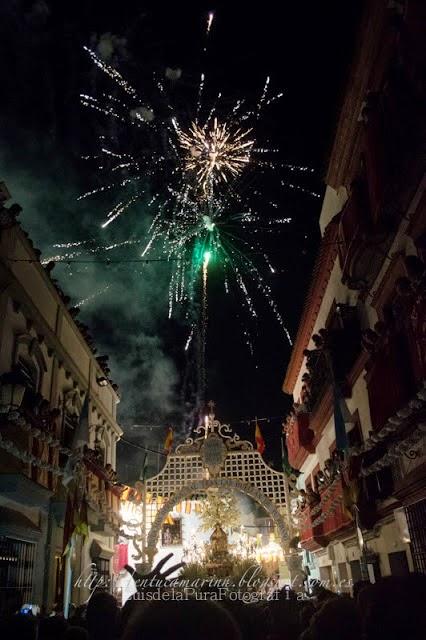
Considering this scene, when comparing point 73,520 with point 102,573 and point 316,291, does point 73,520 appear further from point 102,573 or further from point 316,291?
point 316,291

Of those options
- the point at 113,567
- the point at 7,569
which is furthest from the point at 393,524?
the point at 113,567

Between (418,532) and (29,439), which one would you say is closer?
(418,532)

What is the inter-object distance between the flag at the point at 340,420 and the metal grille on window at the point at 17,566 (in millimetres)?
7565

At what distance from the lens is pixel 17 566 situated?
12.2 m

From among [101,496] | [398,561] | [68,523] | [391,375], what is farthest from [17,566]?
[391,375]

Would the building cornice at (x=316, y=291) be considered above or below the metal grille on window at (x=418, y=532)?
above

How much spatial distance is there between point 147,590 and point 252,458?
1425 centimetres

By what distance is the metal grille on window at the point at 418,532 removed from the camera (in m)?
9.34

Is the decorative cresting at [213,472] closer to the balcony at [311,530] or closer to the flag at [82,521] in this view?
the balcony at [311,530]

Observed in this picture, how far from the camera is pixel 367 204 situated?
11.0 metres

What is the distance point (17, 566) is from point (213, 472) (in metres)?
11.9

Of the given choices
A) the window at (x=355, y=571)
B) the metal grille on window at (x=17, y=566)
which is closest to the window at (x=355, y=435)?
the window at (x=355, y=571)

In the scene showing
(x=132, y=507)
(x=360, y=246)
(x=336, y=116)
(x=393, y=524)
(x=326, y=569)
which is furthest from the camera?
(x=132, y=507)

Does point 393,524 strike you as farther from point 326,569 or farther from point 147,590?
point 326,569
